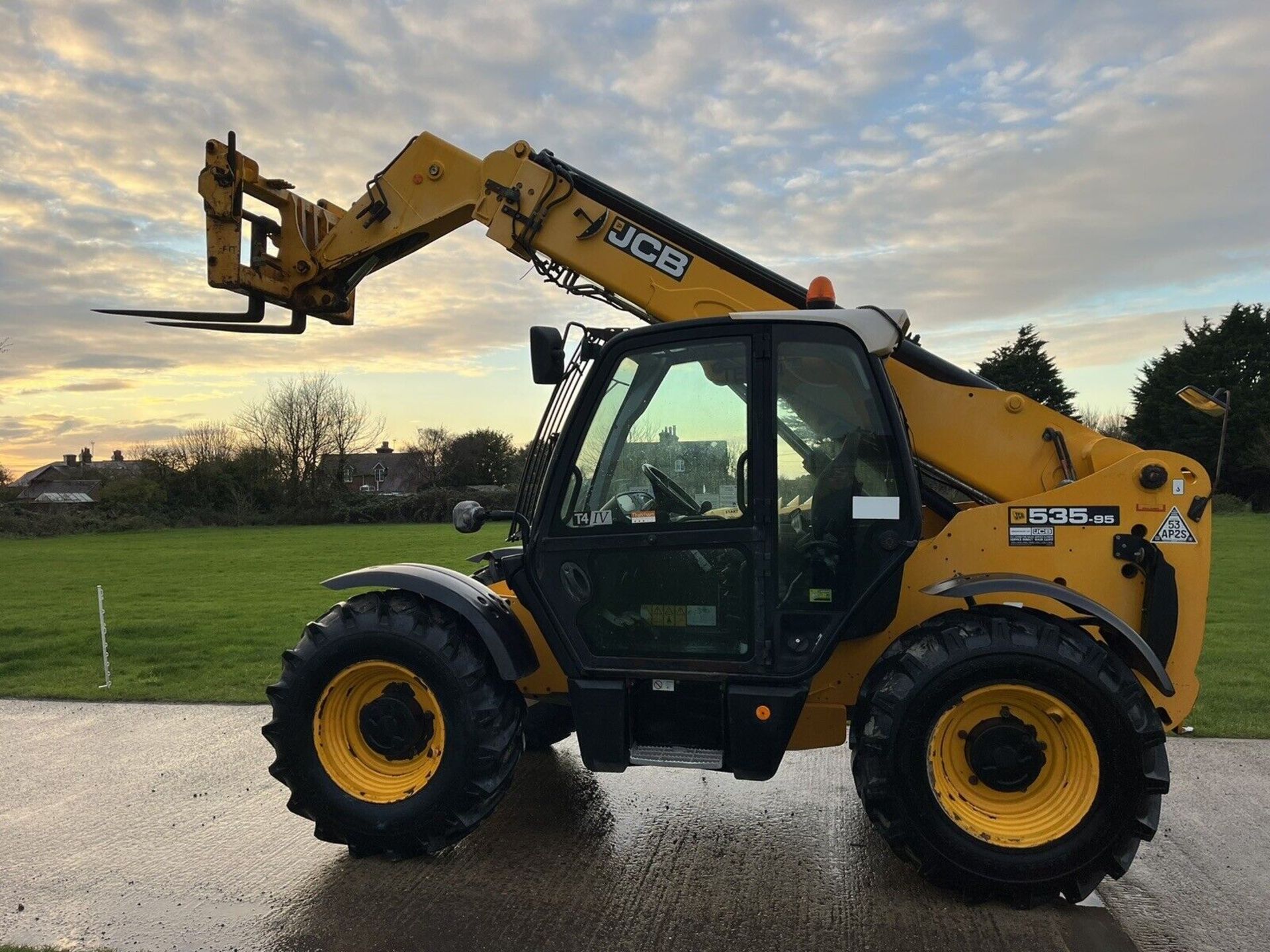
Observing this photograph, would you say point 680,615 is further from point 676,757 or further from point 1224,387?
point 1224,387

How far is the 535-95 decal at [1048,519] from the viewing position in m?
3.91

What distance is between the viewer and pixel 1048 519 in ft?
12.9

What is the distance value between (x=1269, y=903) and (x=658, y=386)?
3.34m

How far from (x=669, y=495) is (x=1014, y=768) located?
1.81m

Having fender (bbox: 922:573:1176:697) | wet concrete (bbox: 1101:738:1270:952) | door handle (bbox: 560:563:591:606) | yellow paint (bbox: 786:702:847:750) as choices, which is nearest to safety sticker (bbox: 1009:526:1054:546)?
fender (bbox: 922:573:1176:697)

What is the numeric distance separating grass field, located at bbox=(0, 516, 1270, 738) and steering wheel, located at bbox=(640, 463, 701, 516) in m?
4.54

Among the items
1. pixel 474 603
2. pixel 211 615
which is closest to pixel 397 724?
pixel 474 603

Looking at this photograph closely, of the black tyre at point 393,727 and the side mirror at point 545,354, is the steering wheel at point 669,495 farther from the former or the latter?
the black tyre at point 393,727

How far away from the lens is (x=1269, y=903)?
11.9 ft

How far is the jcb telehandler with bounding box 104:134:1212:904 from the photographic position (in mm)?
3555

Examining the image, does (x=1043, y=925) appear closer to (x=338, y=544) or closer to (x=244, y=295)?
(x=244, y=295)

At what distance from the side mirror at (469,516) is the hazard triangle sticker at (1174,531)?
303cm

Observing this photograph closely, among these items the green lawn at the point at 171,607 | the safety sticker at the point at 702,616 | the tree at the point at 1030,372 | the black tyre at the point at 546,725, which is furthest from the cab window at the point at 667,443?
the tree at the point at 1030,372

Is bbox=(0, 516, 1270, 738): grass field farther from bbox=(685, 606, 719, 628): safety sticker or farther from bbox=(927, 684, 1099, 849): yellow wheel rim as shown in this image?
bbox=(685, 606, 719, 628): safety sticker
